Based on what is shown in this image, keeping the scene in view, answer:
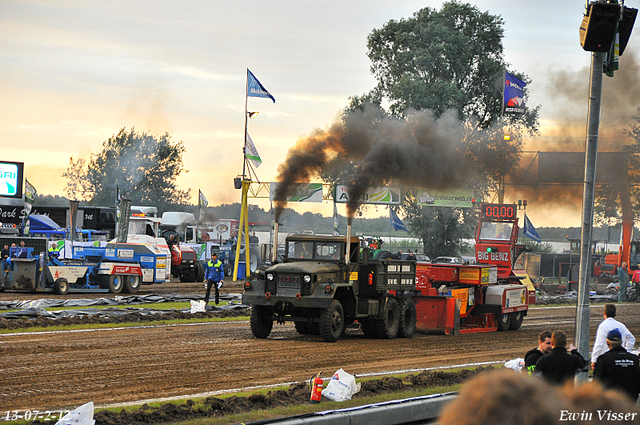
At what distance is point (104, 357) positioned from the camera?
12.5 meters

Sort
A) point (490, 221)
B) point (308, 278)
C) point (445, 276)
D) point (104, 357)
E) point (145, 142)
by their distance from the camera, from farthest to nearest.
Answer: point (145, 142) < point (490, 221) < point (445, 276) < point (308, 278) < point (104, 357)

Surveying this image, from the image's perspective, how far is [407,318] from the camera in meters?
17.8

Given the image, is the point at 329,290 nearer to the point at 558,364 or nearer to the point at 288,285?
the point at 288,285

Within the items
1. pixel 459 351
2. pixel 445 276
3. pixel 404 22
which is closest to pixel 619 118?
pixel 445 276

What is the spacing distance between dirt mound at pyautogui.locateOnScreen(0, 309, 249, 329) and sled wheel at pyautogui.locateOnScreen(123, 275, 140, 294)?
8.26m

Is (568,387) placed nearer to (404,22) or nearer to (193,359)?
(193,359)

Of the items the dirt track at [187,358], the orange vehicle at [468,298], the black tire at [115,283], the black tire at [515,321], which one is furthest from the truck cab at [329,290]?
the black tire at [115,283]

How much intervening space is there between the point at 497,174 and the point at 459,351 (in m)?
18.0

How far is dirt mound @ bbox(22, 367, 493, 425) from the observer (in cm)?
756

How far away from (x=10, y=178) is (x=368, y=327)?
69.3 ft

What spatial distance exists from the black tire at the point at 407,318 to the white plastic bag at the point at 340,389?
8.29 metres

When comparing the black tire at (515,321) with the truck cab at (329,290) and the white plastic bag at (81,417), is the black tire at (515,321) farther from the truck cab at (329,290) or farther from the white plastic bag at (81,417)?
the white plastic bag at (81,417)

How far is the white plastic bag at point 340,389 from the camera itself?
8953 mm

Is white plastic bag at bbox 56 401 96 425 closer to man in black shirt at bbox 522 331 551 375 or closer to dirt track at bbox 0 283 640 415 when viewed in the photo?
dirt track at bbox 0 283 640 415
